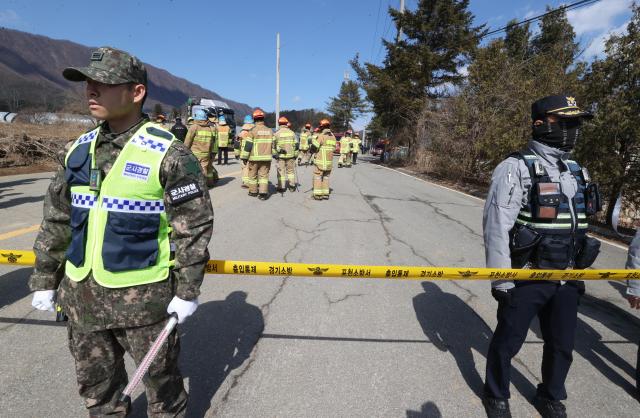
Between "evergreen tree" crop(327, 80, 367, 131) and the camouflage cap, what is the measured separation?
58007mm

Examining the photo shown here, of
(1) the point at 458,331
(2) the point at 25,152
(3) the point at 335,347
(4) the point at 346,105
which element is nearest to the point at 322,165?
(1) the point at 458,331

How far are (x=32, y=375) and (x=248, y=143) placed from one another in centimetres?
664

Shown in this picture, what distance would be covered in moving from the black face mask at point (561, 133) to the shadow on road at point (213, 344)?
2677mm

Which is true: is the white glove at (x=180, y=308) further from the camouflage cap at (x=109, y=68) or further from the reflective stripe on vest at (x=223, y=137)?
the reflective stripe on vest at (x=223, y=137)

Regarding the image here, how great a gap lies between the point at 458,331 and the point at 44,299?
10.6 feet

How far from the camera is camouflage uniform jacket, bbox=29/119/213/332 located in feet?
5.21

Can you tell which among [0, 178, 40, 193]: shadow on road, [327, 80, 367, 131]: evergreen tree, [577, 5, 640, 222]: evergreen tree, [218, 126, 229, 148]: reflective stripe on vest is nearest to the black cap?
[577, 5, 640, 222]: evergreen tree

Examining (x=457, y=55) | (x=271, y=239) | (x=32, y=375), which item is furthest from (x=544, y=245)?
(x=457, y=55)

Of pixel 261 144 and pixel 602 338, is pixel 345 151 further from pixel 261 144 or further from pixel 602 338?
pixel 602 338

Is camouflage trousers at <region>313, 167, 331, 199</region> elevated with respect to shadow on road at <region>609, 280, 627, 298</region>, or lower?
elevated

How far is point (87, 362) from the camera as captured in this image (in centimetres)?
168

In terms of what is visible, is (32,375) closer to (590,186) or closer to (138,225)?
(138,225)

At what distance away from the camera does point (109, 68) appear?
151 centimetres

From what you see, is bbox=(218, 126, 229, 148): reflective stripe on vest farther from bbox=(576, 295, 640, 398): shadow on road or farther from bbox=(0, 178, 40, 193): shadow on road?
bbox=(576, 295, 640, 398): shadow on road
